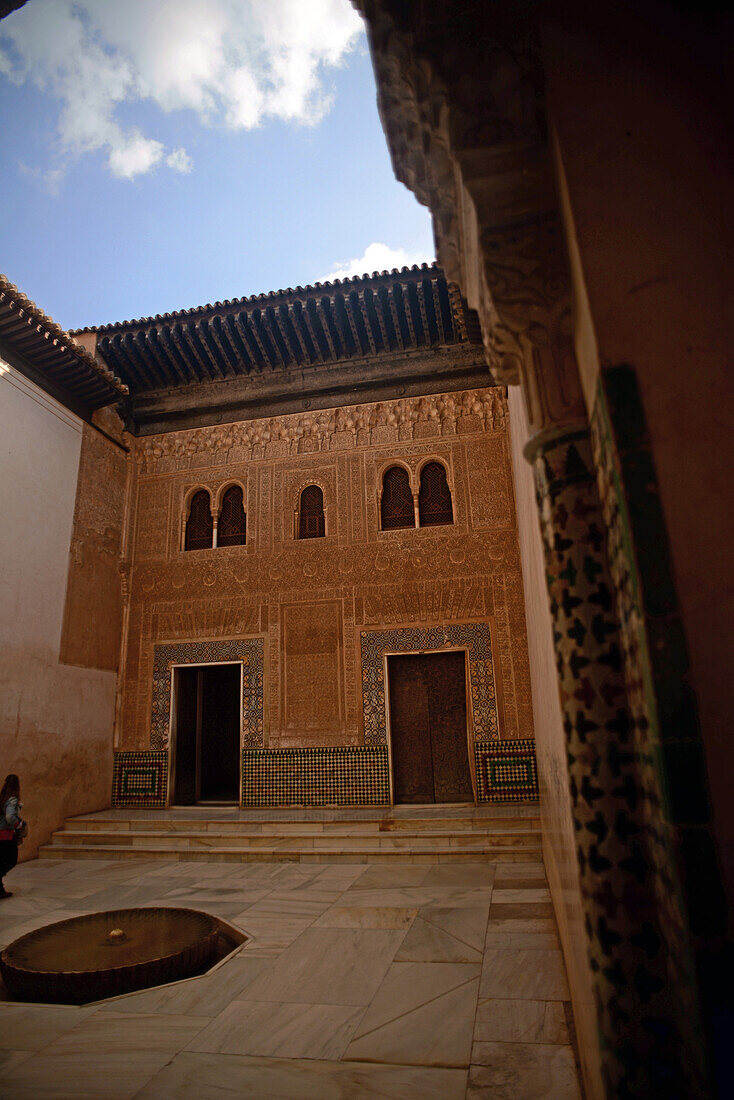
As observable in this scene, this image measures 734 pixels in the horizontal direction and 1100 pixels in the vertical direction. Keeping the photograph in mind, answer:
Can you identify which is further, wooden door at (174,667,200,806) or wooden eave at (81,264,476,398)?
wooden door at (174,667,200,806)

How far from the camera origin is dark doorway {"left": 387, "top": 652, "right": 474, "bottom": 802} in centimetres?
700

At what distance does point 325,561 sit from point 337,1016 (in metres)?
5.46

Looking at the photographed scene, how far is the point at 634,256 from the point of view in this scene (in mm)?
1057

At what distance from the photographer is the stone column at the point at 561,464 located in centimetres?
98

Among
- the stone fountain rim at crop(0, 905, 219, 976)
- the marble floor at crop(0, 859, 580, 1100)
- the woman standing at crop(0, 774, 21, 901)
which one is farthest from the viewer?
the woman standing at crop(0, 774, 21, 901)

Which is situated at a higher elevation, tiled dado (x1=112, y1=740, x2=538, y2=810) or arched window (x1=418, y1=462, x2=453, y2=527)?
arched window (x1=418, y1=462, x2=453, y2=527)

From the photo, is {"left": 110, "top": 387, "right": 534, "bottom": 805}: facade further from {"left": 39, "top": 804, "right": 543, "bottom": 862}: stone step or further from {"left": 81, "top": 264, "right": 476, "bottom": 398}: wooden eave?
{"left": 81, "top": 264, "right": 476, "bottom": 398}: wooden eave

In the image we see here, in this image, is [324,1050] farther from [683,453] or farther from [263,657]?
[263,657]

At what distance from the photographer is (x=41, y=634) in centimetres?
655

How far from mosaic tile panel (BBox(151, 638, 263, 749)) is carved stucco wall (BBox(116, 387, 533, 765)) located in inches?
3.3

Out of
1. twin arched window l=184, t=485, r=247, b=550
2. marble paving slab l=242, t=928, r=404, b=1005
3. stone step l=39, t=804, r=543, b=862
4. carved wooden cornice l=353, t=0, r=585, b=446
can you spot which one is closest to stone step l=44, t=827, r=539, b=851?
stone step l=39, t=804, r=543, b=862

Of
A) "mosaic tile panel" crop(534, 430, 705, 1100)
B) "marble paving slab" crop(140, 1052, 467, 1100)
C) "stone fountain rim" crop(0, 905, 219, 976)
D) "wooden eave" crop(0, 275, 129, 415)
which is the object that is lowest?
"marble paving slab" crop(140, 1052, 467, 1100)

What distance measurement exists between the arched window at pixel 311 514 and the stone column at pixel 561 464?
644 cm

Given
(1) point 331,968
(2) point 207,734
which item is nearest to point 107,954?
(1) point 331,968
